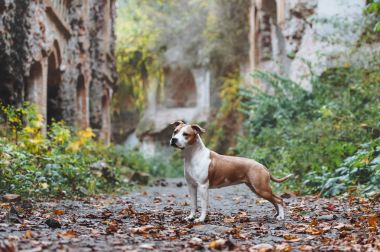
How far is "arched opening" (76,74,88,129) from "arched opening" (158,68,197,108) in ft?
46.7

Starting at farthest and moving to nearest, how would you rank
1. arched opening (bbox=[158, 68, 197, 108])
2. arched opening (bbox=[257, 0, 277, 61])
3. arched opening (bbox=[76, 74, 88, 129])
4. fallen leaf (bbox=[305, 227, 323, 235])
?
1. arched opening (bbox=[158, 68, 197, 108])
2. arched opening (bbox=[257, 0, 277, 61])
3. arched opening (bbox=[76, 74, 88, 129])
4. fallen leaf (bbox=[305, 227, 323, 235])

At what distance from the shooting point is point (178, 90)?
31.3 metres

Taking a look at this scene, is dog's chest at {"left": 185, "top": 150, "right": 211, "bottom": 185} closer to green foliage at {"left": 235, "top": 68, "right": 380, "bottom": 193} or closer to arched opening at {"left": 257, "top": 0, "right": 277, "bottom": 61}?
green foliage at {"left": 235, "top": 68, "right": 380, "bottom": 193}

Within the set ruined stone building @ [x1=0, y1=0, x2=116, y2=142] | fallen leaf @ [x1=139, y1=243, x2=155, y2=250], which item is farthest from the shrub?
fallen leaf @ [x1=139, y1=243, x2=155, y2=250]

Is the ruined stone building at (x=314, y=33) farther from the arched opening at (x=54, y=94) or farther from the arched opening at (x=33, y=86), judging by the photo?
the arched opening at (x=33, y=86)

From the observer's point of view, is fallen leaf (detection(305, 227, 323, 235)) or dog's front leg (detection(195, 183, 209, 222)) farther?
dog's front leg (detection(195, 183, 209, 222))

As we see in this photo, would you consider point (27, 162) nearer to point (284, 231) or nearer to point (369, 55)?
point (284, 231)

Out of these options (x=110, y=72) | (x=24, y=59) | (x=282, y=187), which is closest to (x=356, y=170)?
(x=282, y=187)

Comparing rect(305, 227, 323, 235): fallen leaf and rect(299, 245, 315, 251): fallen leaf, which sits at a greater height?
rect(299, 245, 315, 251): fallen leaf

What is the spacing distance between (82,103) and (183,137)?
38.1 ft

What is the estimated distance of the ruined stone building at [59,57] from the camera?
28.8 feet

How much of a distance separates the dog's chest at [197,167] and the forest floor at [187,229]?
18.3 inches

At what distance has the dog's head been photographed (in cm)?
483

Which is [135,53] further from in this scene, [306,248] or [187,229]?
[306,248]
